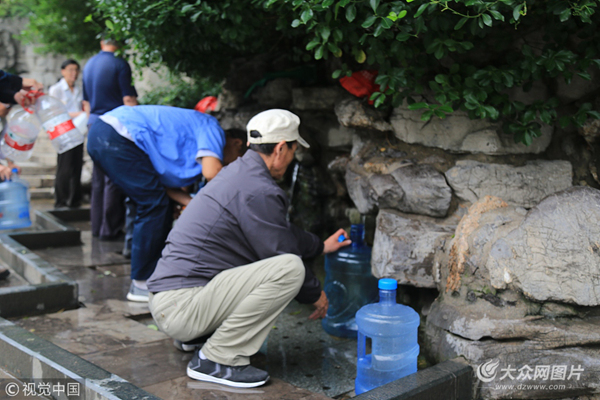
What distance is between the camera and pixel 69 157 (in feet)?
26.5

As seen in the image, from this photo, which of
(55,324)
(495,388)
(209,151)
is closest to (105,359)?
(55,324)

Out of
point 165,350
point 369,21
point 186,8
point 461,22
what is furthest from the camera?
point 186,8

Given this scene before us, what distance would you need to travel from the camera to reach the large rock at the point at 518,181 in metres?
3.66

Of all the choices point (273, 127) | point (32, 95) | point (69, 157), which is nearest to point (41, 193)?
point (69, 157)

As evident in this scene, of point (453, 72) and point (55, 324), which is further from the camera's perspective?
point (55, 324)

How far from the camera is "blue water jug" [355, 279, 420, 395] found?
3.24 metres

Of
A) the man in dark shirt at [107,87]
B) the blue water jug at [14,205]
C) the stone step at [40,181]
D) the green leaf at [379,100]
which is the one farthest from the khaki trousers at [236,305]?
the stone step at [40,181]

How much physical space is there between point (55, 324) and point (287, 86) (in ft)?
9.33

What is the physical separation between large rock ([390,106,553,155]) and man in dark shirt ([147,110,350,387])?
106 centimetres

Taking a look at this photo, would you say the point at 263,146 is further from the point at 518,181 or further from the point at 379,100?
the point at 518,181

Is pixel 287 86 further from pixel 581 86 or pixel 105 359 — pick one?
pixel 105 359

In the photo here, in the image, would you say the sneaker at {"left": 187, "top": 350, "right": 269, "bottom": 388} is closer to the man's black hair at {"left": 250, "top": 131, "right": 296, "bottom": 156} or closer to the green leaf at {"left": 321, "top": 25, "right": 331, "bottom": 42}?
the man's black hair at {"left": 250, "top": 131, "right": 296, "bottom": 156}

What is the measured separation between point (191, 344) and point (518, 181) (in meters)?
2.28

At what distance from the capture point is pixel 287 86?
5398mm
